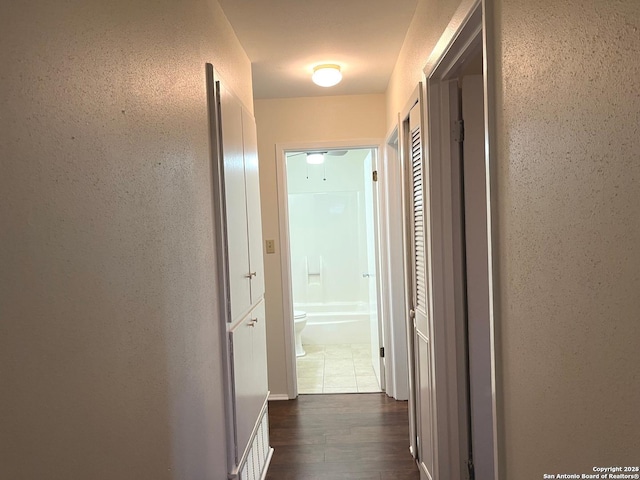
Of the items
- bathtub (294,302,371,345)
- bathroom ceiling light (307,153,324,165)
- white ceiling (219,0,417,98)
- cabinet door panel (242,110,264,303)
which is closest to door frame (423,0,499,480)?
white ceiling (219,0,417,98)

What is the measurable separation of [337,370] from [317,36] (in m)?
3.00

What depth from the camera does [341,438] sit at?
301 cm

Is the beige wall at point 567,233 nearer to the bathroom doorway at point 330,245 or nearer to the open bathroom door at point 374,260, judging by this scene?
the open bathroom door at point 374,260

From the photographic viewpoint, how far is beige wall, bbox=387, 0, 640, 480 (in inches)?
27.0

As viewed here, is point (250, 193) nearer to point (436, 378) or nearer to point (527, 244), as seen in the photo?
point (436, 378)

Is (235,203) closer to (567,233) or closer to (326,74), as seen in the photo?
(326,74)

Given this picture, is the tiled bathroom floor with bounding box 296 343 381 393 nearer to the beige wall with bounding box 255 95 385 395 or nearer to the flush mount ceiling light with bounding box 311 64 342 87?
the beige wall with bounding box 255 95 385 395

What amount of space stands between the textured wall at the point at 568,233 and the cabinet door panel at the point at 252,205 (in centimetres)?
158

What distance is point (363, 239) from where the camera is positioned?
225 inches

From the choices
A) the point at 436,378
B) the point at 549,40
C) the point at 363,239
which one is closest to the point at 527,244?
the point at 549,40

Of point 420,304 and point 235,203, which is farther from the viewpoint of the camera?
point 420,304

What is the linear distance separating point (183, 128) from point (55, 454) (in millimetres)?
1073

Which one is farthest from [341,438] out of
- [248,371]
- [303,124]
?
[303,124]

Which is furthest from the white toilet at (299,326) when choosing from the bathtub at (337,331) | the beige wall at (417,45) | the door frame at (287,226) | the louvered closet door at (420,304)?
the beige wall at (417,45)
